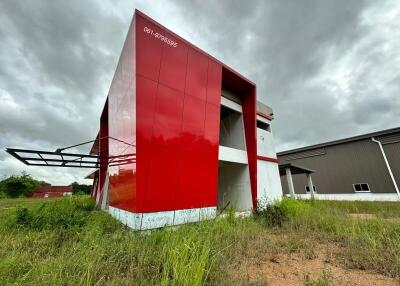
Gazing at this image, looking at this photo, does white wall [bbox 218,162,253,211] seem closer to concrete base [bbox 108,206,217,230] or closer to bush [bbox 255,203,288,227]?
bush [bbox 255,203,288,227]

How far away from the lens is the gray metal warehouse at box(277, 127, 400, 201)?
55.5 ft

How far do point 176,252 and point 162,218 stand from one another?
10.6 ft

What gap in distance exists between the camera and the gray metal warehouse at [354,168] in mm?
16922

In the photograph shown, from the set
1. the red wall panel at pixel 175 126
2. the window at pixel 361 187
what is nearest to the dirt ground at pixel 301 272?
the red wall panel at pixel 175 126

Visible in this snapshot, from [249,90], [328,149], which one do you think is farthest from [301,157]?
[249,90]

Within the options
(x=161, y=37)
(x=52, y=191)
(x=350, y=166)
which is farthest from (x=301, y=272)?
(x=52, y=191)

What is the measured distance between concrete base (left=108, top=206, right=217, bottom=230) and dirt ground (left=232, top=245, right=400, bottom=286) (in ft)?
11.2

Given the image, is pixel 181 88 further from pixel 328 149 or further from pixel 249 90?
pixel 328 149

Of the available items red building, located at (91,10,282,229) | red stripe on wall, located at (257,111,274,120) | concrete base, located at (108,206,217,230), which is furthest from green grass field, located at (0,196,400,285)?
red stripe on wall, located at (257,111,274,120)

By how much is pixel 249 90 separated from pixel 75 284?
12.0m

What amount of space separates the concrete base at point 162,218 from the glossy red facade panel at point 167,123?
7.7 inches

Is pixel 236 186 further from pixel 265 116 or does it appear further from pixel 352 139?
pixel 352 139

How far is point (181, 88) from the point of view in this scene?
26.5 feet

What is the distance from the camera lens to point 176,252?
3.58m
